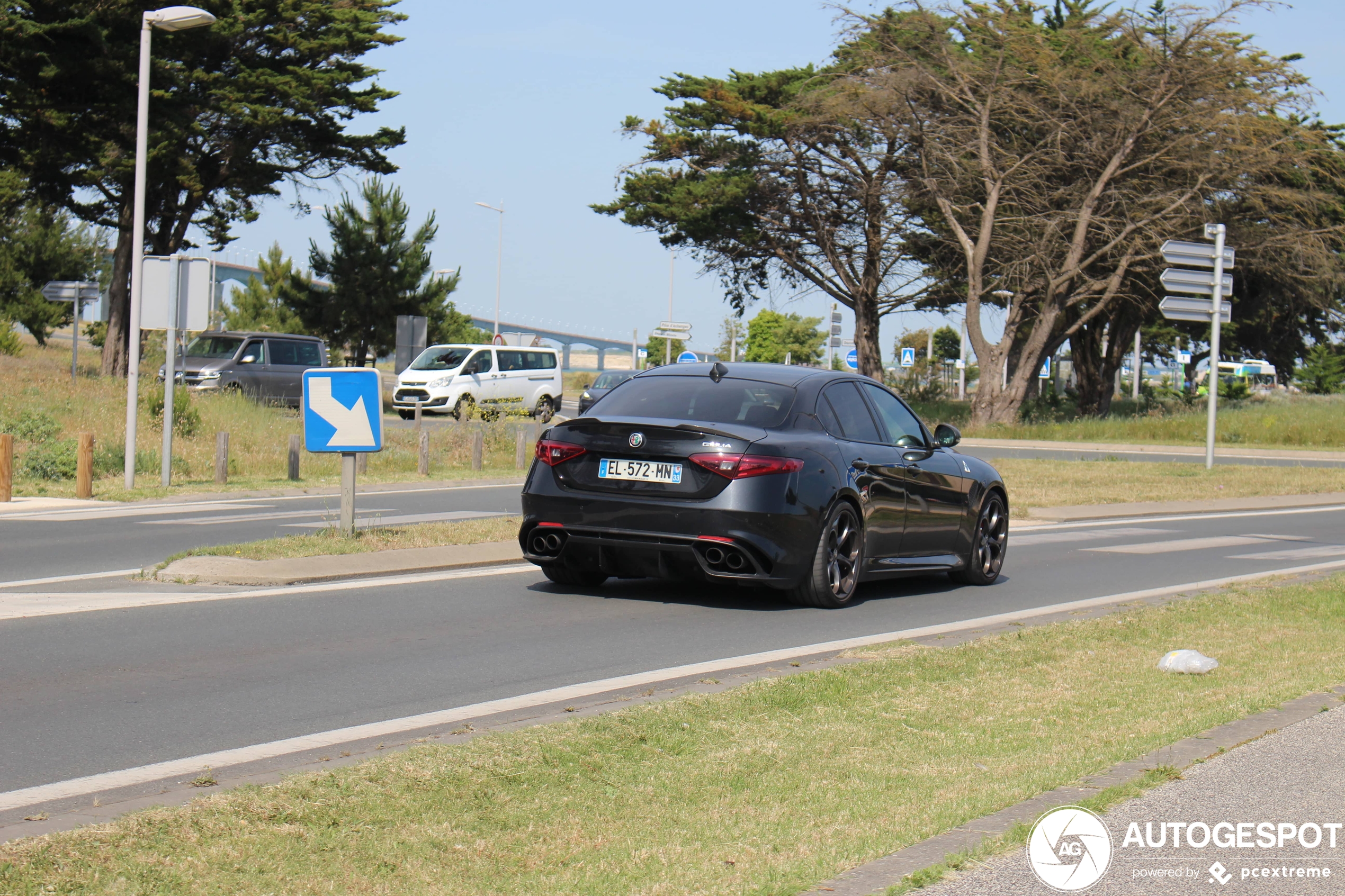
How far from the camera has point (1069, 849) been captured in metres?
4.25

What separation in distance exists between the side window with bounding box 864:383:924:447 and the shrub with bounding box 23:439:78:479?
12.6 m

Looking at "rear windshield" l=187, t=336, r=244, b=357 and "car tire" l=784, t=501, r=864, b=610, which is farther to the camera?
"rear windshield" l=187, t=336, r=244, b=357

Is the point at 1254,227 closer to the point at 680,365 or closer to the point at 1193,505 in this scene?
the point at 1193,505

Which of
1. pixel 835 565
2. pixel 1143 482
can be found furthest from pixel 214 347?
pixel 835 565

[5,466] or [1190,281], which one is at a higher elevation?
[1190,281]

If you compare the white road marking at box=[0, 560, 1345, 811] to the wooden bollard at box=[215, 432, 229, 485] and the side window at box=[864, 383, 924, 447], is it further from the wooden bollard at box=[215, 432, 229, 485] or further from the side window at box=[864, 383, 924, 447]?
the wooden bollard at box=[215, 432, 229, 485]

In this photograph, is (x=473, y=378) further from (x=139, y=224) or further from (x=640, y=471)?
(x=640, y=471)

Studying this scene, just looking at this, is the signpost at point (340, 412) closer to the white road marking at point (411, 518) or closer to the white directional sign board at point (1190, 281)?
the white road marking at point (411, 518)

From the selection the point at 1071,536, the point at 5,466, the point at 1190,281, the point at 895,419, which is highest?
the point at 1190,281

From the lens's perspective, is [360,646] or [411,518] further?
[411,518]

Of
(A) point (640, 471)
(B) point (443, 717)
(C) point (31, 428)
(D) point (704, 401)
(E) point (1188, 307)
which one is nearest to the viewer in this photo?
(B) point (443, 717)

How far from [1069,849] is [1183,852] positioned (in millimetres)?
354

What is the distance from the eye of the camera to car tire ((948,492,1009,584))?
1159cm

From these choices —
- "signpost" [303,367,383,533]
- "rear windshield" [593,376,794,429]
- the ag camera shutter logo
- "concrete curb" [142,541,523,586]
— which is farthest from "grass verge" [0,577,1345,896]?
"signpost" [303,367,383,533]
